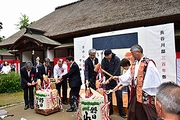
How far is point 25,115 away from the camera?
437 cm

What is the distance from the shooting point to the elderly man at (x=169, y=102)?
1.14 m

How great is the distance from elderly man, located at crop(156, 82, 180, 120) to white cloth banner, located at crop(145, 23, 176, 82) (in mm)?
3843

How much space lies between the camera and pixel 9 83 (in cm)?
777

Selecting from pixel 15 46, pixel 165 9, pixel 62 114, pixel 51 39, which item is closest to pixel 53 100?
pixel 62 114

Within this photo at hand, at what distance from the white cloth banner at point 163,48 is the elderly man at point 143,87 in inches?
104

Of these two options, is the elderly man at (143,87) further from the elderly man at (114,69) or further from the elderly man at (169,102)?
the elderly man at (114,69)

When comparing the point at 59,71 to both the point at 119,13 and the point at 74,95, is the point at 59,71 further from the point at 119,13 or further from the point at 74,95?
the point at 119,13

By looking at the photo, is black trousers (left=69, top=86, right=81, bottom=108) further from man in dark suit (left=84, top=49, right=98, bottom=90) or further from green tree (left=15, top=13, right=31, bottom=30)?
green tree (left=15, top=13, right=31, bottom=30)

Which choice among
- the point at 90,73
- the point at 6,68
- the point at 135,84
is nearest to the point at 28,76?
the point at 90,73

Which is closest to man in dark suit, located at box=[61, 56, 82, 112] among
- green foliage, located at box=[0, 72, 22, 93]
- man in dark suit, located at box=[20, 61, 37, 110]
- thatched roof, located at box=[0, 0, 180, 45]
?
man in dark suit, located at box=[20, 61, 37, 110]

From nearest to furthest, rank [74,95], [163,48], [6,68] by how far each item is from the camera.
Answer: [74,95]
[163,48]
[6,68]

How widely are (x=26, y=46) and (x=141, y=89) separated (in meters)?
11.4

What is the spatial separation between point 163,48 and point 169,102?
13.6 feet

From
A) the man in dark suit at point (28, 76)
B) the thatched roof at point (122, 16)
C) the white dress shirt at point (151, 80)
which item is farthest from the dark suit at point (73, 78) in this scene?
the thatched roof at point (122, 16)
